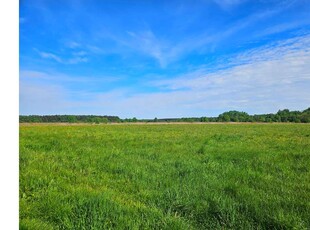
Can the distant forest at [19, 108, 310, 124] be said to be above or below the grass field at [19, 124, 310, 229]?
above

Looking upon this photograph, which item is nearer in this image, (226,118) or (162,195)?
(162,195)

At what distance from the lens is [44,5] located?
2.08 m

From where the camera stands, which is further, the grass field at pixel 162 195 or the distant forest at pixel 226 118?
the distant forest at pixel 226 118

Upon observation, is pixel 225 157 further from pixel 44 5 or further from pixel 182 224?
pixel 44 5

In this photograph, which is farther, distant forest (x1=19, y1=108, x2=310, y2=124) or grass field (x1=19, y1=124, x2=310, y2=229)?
distant forest (x1=19, y1=108, x2=310, y2=124)

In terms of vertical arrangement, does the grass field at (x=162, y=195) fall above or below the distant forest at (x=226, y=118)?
below
